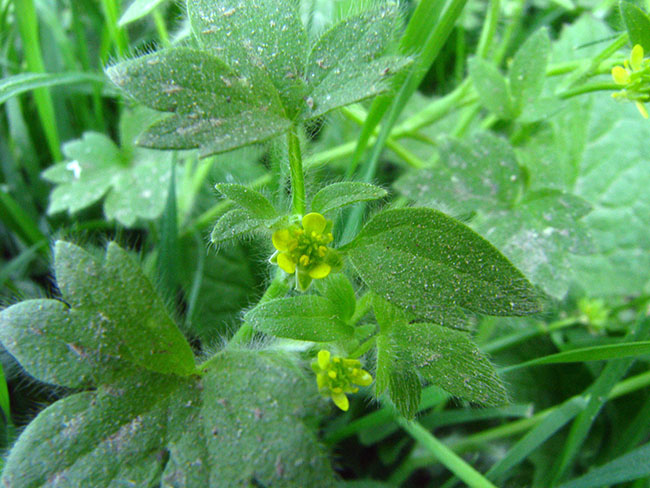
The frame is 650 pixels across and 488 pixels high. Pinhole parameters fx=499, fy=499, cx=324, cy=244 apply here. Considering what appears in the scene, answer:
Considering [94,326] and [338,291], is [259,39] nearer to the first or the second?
[338,291]

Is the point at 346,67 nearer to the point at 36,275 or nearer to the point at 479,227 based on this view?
the point at 479,227

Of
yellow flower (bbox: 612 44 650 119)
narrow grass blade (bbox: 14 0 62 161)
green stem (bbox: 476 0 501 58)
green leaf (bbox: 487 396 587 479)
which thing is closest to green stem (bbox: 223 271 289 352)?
green leaf (bbox: 487 396 587 479)

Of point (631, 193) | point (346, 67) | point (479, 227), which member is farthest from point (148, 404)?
point (631, 193)

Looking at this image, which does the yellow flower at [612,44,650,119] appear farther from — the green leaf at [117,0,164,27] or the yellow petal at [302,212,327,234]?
the green leaf at [117,0,164,27]

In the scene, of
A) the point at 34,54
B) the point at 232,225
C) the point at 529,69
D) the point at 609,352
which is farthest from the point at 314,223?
the point at 34,54

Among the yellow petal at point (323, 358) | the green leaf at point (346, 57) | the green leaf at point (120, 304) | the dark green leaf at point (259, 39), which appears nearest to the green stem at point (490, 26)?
the green leaf at point (346, 57)

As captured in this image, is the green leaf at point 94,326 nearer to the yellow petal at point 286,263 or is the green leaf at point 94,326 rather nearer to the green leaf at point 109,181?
the yellow petal at point 286,263

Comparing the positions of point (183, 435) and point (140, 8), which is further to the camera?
point (140, 8)
